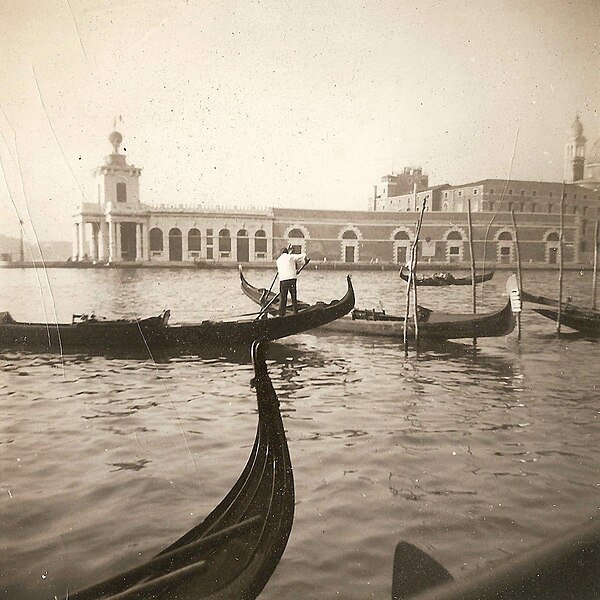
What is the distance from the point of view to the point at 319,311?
2.05 m

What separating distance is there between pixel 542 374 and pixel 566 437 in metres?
0.31

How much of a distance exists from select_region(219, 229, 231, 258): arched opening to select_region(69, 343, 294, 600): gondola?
58 cm

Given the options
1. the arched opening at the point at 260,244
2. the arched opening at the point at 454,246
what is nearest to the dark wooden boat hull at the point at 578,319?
the arched opening at the point at 454,246

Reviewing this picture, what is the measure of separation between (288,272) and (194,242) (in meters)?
0.35

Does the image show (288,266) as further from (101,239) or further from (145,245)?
(101,239)

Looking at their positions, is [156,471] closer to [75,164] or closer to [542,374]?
[75,164]

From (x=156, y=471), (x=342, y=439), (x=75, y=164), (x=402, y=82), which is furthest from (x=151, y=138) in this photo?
(x=342, y=439)

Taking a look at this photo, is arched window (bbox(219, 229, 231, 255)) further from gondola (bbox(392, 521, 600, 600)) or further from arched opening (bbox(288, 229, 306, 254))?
gondola (bbox(392, 521, 600, 600))

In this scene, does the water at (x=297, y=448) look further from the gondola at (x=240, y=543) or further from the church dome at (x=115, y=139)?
the church dome at (x=115, y=139)

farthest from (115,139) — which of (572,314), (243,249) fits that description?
(572,314)

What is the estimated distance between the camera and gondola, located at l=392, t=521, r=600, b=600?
1140mm

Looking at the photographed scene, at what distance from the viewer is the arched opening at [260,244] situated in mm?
1752

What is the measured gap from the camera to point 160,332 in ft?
5.76

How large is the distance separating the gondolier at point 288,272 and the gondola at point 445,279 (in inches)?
17.0
